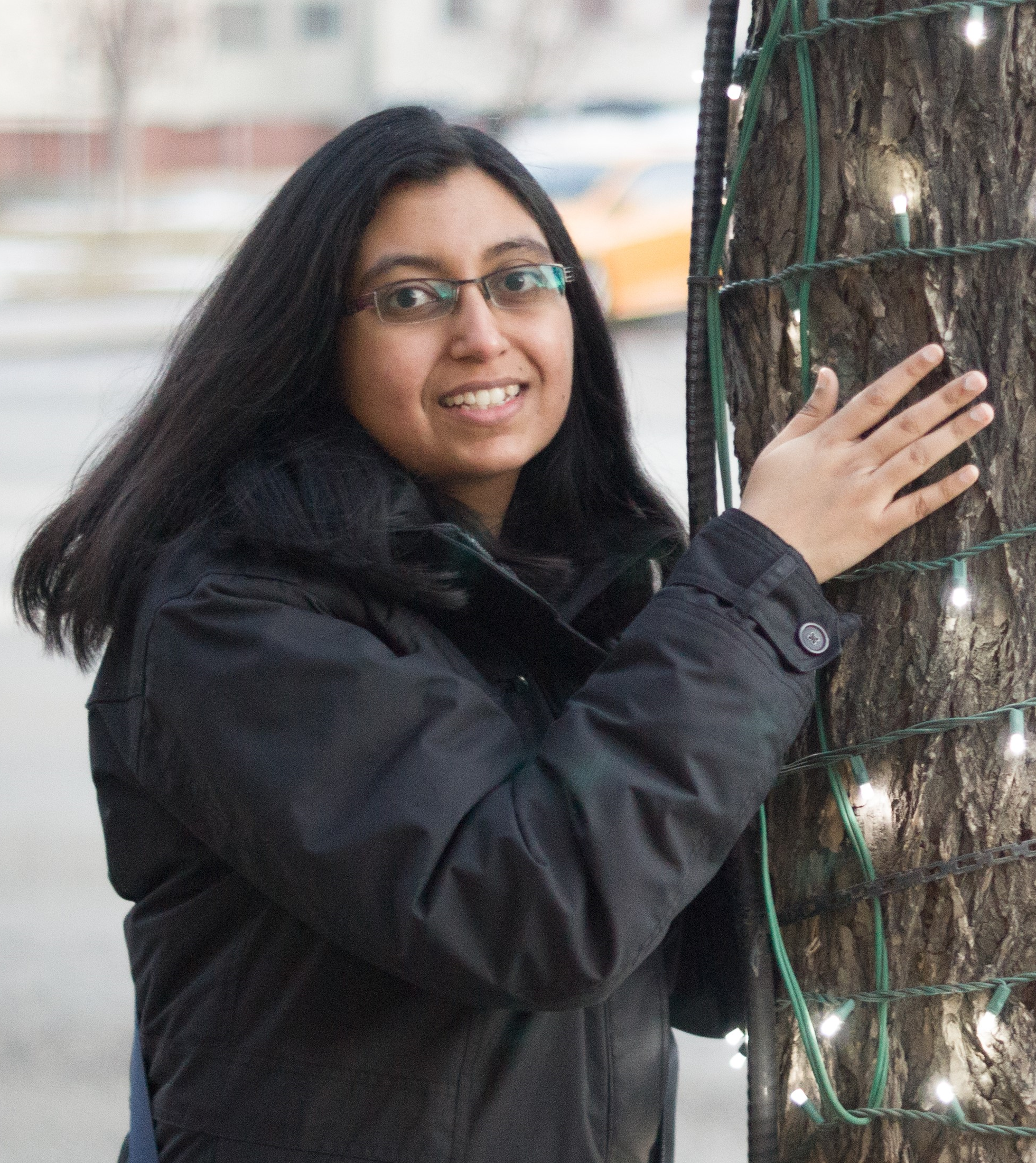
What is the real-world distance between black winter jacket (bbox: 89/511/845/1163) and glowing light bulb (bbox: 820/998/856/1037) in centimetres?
15

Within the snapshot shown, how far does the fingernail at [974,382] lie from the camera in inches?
41.8

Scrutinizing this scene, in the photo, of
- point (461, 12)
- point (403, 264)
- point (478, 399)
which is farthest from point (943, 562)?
point (461, 12)

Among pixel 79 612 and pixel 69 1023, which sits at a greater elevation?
pixel 79 612

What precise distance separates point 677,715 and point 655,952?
0.34m

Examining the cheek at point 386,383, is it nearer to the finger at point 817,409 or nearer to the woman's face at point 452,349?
the woman's face at point 452,349

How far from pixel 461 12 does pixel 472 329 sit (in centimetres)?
1192

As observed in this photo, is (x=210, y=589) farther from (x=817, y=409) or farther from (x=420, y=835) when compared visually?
(x=817, y=409)

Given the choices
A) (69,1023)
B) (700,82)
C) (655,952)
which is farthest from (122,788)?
(69,1023)

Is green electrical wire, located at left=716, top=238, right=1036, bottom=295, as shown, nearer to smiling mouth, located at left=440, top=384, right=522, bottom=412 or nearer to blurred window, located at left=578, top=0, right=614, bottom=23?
smiling mouth, located at left=440, top=384, right=522, bottom=412

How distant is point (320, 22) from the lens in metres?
12.7

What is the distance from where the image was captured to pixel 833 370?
1129 mm

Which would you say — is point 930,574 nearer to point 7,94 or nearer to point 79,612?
point 79,612

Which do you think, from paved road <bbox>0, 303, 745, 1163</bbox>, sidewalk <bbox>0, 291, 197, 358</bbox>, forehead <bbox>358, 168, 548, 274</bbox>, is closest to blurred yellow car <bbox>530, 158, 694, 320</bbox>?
paved road <bbox>0, 303, 745, 1163</bbox>

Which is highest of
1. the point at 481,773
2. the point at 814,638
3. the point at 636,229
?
the point at 636,229
